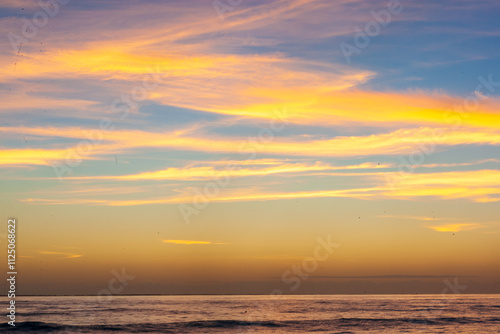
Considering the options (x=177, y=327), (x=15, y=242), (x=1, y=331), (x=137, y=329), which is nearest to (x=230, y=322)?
(x=177, y=327)

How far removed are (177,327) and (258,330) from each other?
30.3 ft

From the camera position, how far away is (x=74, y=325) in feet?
194

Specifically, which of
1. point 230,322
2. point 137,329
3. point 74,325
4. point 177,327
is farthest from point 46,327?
point 230,322

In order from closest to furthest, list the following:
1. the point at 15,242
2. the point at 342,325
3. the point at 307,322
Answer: the point at 15,242
the point at 342,325
the point at 307,322

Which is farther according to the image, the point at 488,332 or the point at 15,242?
the point at 488,332

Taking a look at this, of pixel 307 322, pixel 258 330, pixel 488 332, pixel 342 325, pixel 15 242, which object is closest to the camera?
pixel 15 242

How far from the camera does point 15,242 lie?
30.4 meters

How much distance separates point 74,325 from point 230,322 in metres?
17.7

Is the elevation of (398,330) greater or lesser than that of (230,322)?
lesser

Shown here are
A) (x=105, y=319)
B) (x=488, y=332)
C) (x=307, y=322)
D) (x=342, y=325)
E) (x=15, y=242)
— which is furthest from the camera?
(x=105, y=319)

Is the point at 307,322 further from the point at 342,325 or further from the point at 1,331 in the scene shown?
the point at 1,331

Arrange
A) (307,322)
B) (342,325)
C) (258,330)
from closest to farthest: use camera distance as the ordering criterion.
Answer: (258,330) < (342,325) < (307,322)

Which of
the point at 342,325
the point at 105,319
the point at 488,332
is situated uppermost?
the point at 105,319

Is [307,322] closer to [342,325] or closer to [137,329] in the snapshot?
[342,325]
